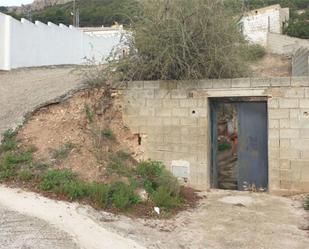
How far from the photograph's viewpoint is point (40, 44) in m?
21.0

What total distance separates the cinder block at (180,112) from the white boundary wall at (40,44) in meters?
5.72

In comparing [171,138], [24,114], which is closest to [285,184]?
[171,138]

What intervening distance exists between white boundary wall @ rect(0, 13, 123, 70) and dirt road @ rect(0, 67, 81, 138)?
2.56m

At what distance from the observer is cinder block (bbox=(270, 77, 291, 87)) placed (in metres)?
9.09

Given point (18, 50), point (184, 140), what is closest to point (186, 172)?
point (184, 140)

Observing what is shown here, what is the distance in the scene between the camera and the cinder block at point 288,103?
29.7 feet

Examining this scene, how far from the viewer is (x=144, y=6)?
34.9 feet

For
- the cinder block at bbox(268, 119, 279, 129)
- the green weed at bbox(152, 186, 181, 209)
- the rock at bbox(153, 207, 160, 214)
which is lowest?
the rock at bbox(153, 207, 160, 214)

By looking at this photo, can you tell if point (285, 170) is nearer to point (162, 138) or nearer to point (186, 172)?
point (186, 172)

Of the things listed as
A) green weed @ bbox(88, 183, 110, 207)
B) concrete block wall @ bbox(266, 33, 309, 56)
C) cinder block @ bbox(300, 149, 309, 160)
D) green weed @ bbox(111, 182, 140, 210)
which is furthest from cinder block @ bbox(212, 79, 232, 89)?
concrete block wall @ bbox(266, 33, 309, 56)

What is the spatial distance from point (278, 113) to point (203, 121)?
5.32ft

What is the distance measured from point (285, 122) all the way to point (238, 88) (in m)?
1.22

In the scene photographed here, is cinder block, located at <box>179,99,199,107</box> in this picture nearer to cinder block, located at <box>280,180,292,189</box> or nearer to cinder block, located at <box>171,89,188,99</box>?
cinder block, located at <box>171,89,188,99</box>

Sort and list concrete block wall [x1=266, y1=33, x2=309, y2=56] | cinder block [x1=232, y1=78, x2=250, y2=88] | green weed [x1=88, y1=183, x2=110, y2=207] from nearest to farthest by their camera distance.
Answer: green weed [x1=88, y1=183, x2=110, y2=207] → cinder block [x1=232, y1=78, x2=250, y2=88] → concrete block wall [x1=266, y1=33, x2=309, y2=56]
